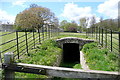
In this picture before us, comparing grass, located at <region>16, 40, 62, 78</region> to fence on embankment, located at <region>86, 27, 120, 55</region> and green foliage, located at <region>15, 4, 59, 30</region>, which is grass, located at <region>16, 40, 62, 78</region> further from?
green foliage, located at <region>15, 4, 59, 30</region>

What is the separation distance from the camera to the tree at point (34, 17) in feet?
63.3

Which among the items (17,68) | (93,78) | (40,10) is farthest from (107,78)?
(40,10)

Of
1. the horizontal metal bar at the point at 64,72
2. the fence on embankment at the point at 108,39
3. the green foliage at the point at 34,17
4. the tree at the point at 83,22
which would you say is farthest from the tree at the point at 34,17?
the horizontal metal bar at the point at 64,72

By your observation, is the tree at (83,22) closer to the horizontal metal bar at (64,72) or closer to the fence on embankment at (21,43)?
the fence on embankment at (21,43)

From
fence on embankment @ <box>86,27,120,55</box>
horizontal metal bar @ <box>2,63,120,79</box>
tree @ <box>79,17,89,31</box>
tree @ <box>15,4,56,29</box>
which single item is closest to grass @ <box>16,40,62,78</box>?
horizontal metal bar @ <box>2,63,120,79</box>

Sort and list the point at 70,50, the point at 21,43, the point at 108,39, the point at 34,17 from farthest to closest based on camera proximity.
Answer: the point at 34,17 → the point at 70,50 → the point at 21,43 → the point at 108,39

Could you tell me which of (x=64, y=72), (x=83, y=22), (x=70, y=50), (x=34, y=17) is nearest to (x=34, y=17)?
(x=34, y=17)

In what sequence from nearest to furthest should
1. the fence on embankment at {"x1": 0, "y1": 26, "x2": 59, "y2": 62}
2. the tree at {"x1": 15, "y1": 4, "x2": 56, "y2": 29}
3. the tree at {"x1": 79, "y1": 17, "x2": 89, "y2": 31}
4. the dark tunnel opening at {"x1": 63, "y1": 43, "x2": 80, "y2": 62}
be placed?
the fence on embankment at {"x1": 0, "y1": 26, "x2": 59, "y2": 62} < the dark tunnel opening at {"x1": 63, "y1": 43, "x2": 80, "y2": 62} < the tree at {"x1": 15, "y1": 4, "x2": 56, "y2": 29} < the tree at {"x1": 79, "y1": 17, "x2": 89, "y2": 31}

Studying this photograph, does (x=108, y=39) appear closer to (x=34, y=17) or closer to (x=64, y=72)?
(x=64, y=72)

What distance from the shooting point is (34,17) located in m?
19.3

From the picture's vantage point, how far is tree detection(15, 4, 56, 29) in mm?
19297

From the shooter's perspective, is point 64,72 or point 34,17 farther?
point 34,17

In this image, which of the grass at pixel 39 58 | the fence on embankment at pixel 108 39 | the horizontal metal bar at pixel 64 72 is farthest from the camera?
the fence on embankment at pixel 108 39

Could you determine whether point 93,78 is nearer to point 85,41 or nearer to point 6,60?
point 6,60
